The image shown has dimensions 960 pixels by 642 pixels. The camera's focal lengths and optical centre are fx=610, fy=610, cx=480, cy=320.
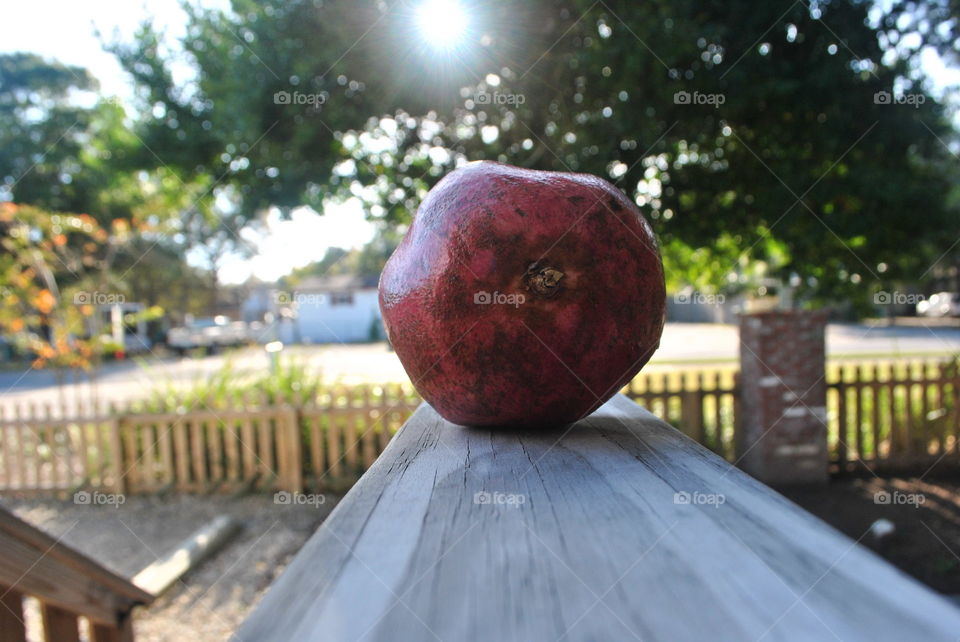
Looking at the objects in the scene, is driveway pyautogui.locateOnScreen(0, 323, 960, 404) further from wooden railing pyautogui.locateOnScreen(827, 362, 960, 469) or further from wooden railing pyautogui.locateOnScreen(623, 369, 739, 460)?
wooden railing pyautogui.locateOnScreen(623, 369, 739, 460)

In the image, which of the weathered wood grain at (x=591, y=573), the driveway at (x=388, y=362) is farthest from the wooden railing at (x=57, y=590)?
the driveway at (x=388, y=362)

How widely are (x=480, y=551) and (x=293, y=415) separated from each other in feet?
20.4

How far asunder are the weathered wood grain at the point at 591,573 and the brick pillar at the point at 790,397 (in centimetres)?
583

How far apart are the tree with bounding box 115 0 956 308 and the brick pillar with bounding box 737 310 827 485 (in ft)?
1.88

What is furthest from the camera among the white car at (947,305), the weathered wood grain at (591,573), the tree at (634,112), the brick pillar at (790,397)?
the white car at (947,305)

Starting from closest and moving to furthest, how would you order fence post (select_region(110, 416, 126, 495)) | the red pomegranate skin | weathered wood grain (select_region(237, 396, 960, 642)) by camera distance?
weathered wood grain (select_region(237, 396, 960, 642)) → the red pomegranate skin → fence post (select_region(110, 416, 126, 495))

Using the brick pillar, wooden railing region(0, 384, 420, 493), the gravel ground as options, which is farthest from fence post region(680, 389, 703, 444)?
the gravel ground

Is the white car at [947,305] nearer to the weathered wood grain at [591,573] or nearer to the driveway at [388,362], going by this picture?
the driveway at [388,362]

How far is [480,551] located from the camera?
518 millimetres

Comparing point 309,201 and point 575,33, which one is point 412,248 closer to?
point 575,33

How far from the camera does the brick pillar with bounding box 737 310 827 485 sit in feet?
19.5

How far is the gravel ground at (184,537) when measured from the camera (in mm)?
4258

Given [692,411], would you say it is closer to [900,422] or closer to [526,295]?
[900,422]

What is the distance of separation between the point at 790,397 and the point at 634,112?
3.27 metres
